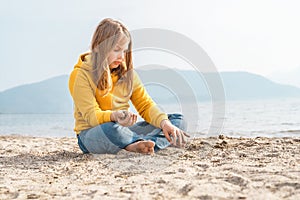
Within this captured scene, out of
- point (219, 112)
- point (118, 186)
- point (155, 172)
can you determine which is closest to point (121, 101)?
point (155, 172)

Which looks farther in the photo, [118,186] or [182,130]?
[182,130]

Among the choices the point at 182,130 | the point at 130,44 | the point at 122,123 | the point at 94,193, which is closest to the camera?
the point at 94,193

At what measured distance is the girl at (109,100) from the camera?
2.84m

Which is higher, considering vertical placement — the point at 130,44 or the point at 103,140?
the point at 130,44

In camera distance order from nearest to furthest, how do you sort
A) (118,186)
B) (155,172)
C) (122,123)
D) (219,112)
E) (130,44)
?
(118,186) → (155,172) → (122,123) → (130,44) → (219,112)

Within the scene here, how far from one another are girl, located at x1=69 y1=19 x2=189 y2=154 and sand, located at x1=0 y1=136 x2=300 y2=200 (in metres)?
0.10

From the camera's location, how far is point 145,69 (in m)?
3.45

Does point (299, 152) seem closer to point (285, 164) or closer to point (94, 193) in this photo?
point (285, 164)

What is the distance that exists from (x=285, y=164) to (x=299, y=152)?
57 cm

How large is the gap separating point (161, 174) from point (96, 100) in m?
1.04

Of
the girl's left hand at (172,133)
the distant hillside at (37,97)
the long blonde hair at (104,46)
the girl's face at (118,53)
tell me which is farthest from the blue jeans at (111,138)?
the distant hillside at (37,97)

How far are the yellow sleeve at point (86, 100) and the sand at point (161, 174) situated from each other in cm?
29

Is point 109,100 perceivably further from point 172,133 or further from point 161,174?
point 161,174

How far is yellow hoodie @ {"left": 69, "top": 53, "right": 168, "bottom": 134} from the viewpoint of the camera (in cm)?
288
